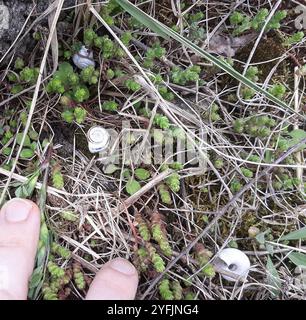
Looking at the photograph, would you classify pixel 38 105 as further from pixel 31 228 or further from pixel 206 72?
pixel 206 72

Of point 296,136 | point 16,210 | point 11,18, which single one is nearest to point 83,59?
point 11,18

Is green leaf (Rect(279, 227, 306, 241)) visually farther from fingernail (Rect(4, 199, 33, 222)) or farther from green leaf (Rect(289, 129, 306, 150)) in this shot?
fingernail (Rect(4, 199, 33, 222))

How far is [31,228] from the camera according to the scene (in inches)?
79.0

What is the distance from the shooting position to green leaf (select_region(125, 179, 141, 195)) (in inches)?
84.7

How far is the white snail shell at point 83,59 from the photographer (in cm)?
217

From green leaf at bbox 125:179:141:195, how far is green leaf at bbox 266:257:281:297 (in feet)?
2.19

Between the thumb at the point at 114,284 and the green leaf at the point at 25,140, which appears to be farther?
the green leaf at the point at 25,140

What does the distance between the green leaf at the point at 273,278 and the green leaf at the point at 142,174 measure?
66cm

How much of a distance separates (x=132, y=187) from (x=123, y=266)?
1.13 ft

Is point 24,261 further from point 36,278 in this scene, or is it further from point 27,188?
point 27,188

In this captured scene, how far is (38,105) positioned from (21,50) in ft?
0.83

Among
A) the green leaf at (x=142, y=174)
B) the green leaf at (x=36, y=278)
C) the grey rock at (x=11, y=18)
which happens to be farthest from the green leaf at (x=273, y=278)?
the grey rock at (x=11, y=18)

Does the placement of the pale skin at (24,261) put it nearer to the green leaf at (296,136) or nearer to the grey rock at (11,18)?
the grey rock at (11,18)

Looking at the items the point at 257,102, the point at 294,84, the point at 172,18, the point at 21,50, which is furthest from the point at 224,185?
the point at 21,50
